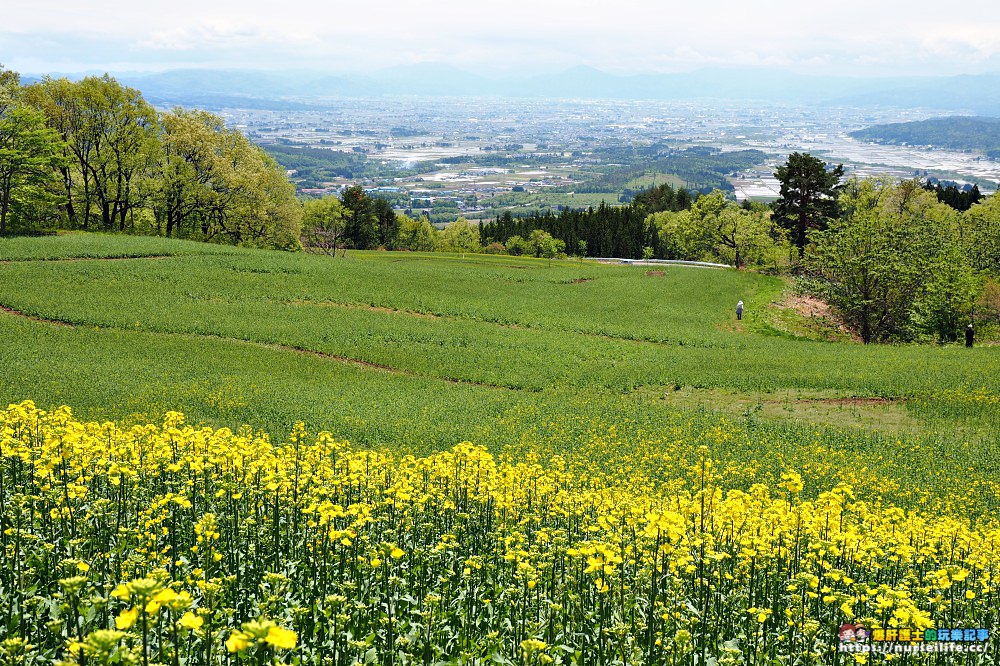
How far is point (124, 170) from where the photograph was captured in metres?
59.9

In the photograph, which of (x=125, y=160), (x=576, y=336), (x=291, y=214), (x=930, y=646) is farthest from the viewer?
(x=291, y=214)

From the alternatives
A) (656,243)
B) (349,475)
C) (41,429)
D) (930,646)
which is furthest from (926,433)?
(656,243)

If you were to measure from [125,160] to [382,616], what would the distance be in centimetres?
6290

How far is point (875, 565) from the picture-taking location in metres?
9.47

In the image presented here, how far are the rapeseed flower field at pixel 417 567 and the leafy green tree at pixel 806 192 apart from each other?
65872mm

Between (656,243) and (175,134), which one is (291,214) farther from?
(656,243)

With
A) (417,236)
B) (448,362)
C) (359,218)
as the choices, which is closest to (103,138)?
(448,362)

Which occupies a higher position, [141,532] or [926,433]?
[141,532]

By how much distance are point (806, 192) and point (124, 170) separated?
6412 centimetres

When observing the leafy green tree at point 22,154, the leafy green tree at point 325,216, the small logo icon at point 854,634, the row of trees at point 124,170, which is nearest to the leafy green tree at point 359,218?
the leafy green tree at point 325,216

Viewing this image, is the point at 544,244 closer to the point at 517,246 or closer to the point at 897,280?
the point at 517,246

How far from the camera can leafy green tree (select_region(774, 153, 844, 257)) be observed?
230ft

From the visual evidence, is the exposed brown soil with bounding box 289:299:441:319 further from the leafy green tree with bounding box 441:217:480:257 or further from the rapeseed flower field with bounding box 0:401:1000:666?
the leafy green tree with bounding box 441:217:480:257

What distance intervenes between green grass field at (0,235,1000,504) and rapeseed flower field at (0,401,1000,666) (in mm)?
8366
